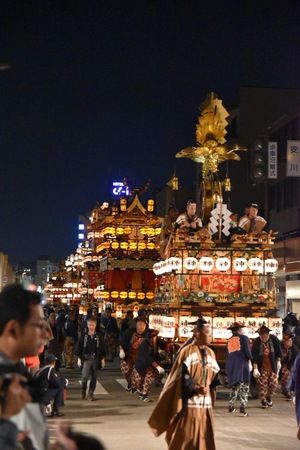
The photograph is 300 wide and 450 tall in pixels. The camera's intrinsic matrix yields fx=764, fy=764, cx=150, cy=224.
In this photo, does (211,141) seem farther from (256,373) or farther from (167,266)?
(256,373)

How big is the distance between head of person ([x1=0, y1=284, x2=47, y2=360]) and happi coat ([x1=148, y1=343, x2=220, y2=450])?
5.30 meters

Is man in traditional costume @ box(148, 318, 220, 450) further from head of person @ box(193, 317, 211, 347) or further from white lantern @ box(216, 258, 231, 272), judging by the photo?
white lantern @ box(216, 258, 231, 272)

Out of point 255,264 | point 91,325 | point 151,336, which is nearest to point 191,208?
point 255,264

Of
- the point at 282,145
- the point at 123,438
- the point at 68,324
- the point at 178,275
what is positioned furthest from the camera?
the point at 282,145

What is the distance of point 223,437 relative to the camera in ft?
40.7

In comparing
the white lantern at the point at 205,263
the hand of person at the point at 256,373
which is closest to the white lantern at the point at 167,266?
the white lantern at the point at 205,263

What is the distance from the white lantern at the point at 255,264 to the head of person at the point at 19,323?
16336 millimetres

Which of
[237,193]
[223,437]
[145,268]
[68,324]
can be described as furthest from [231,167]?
[223,437]

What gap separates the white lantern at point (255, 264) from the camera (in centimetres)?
1962

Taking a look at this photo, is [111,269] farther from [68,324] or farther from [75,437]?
[75,437]

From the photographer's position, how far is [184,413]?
28.5 ft

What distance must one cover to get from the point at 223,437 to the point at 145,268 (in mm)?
34275

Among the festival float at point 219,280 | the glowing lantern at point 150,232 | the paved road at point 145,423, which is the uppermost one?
the glowing lantern at point 150,232

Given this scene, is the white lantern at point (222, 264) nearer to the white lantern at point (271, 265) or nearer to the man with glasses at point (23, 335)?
the white lantern at point (271, 265)
